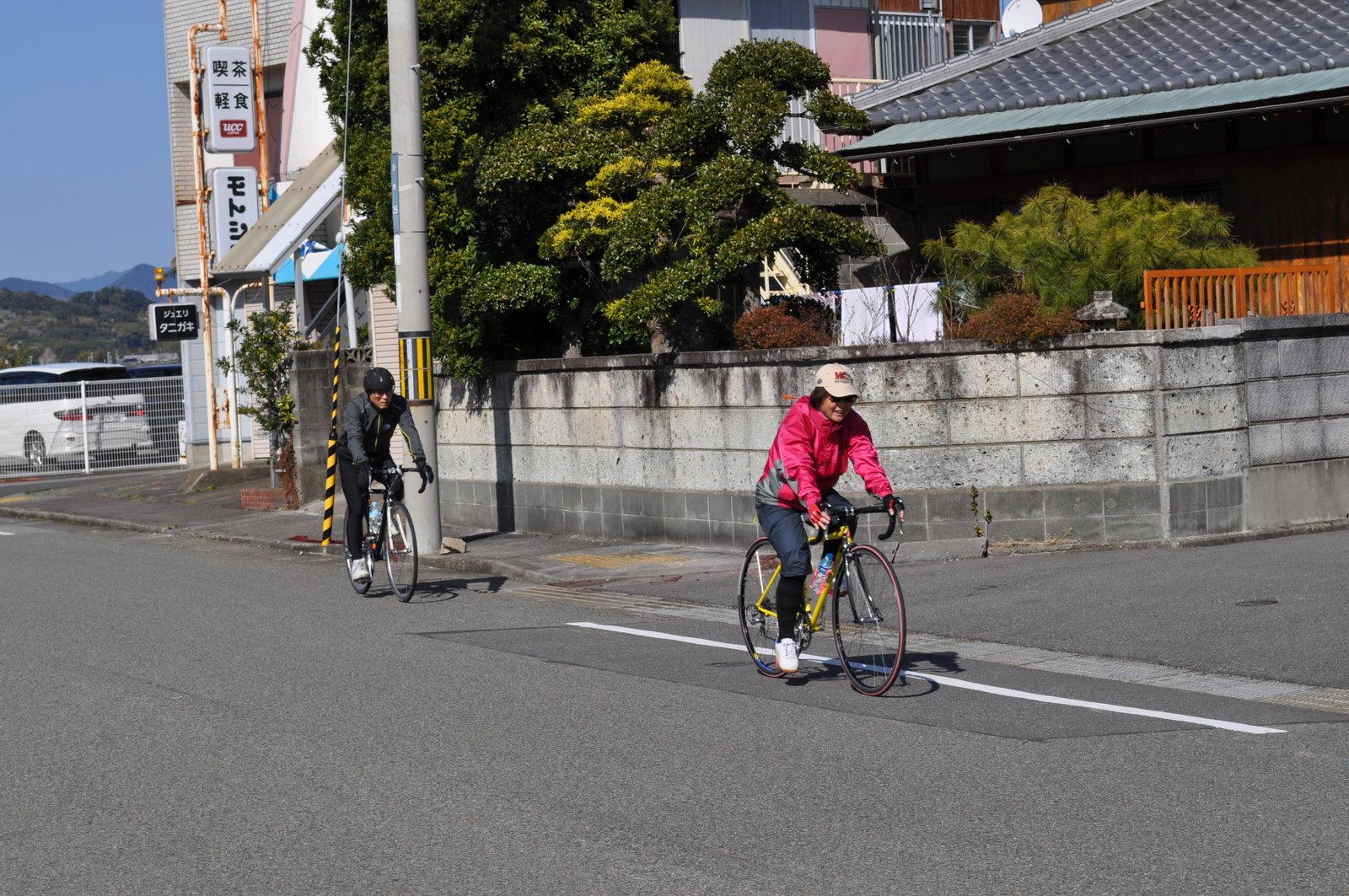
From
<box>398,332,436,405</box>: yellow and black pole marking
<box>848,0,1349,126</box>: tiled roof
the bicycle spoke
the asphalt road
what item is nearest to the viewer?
the asphalt road

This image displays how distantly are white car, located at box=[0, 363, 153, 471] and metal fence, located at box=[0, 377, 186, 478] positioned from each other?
19 mm

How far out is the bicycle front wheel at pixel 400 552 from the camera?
13.0 m

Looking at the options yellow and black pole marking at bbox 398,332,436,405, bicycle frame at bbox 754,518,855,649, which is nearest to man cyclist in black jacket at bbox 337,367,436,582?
yellow and black pole marking at bbox 398,332,436,405

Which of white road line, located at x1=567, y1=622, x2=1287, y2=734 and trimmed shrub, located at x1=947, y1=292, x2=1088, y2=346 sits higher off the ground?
trimmed shrub, located at x1=947, y1=292, x2=1088, y2=346

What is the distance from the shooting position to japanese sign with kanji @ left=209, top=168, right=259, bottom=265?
89.4 feet

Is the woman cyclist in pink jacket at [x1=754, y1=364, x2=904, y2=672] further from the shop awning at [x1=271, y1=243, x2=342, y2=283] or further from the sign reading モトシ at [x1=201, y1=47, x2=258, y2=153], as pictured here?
the sign reading モトシ at [x1=201, y1=47, x2=258, y2=153]

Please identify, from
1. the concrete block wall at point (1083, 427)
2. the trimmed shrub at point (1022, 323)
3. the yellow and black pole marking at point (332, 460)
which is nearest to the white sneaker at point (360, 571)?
the yellow and black pole marking at point (332, 460)

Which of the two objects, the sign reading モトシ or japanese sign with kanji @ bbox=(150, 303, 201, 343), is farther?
japanese sign with kanji @ bbox=(150, 303, 201, 343)

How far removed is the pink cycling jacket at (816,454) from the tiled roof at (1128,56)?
33.3 ft

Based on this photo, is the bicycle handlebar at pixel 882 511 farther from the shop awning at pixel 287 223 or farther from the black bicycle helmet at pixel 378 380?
the shop awning at pixel 287 223

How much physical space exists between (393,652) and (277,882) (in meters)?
4.93

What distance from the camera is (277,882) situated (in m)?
5.49

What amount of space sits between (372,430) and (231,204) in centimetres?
1515

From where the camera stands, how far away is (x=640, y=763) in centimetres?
712
